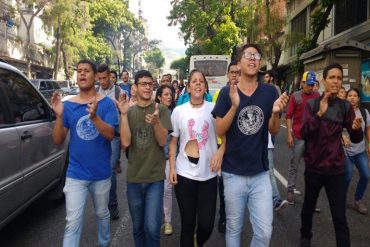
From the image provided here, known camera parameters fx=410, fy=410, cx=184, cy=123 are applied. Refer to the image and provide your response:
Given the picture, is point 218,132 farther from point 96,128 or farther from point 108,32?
point 108,32

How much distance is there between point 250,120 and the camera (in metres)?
3.17

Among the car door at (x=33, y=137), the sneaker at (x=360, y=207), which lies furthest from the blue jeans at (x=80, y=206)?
the sneaker at (x=360, y=207)

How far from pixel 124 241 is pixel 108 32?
5669 centimetres

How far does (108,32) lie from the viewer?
5831 cm

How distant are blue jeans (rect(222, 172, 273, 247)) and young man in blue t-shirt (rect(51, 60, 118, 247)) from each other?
3.51 ft

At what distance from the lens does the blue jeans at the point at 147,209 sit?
338 centimetres

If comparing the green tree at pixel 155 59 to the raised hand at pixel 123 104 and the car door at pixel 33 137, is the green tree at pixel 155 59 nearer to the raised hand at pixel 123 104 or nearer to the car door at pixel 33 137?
the car door at pixel 33 137

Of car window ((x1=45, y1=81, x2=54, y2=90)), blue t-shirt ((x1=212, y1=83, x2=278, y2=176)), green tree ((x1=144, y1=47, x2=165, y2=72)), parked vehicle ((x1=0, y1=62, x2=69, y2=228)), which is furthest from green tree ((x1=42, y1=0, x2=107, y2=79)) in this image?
green tree ((x1=144, y1=47, x2=165, y2=72))

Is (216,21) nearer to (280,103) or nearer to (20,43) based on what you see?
(20,43)

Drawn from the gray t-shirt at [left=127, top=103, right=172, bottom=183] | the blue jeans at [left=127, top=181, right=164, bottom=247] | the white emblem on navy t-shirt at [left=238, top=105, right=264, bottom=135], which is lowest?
the blue jeans at [left=127, top=181, right=164, bottom=247]

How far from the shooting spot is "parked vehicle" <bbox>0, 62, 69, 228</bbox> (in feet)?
12.0

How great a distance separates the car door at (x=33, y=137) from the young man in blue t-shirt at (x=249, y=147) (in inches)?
81.1

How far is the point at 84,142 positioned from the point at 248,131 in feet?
4.46

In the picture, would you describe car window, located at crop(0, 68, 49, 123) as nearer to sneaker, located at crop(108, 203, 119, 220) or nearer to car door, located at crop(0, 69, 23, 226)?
car door, located at crop(0, 69, 23, 226)
